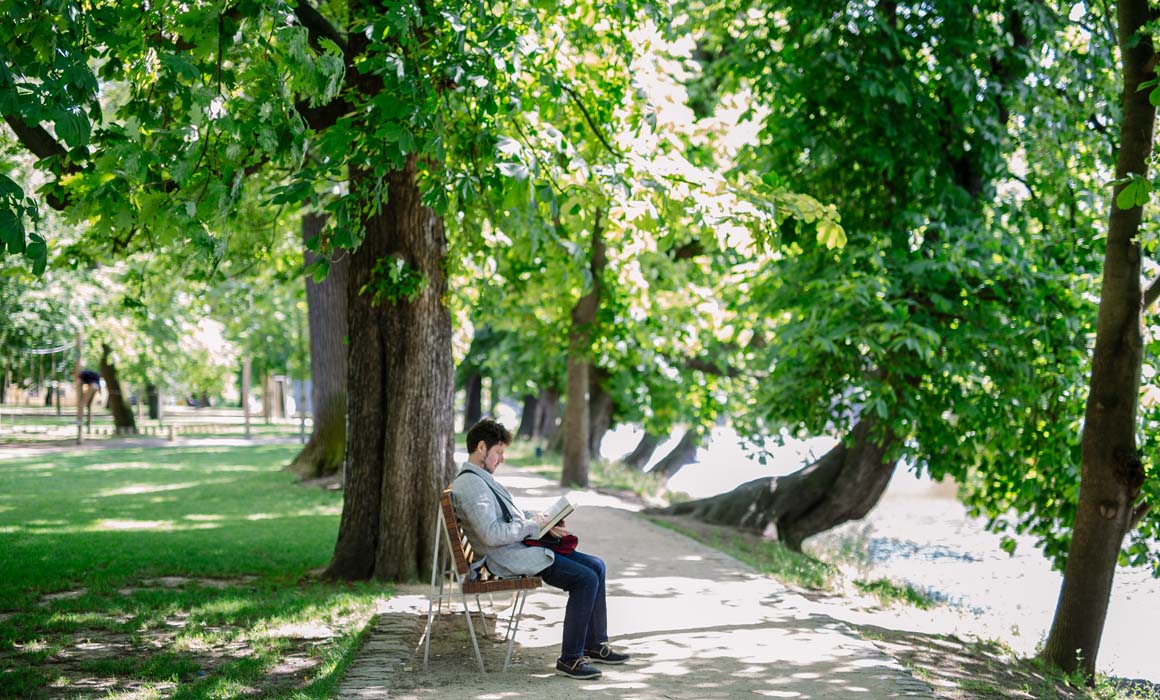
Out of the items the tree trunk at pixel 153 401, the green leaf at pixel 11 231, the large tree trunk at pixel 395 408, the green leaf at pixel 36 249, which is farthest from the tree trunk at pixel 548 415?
the green leaf at pixel 11 231

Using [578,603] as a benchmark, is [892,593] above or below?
below

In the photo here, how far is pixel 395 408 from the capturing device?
31.5ft

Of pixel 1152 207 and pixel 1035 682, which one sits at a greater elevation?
pixel 1152 207

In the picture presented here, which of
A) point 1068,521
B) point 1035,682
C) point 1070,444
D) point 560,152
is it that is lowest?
point 1035,682

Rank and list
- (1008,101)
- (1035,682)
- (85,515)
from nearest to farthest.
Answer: (1035,682) → (1008,101) → (85,515)

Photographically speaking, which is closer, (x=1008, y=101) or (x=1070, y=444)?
(x=1070, y=444)

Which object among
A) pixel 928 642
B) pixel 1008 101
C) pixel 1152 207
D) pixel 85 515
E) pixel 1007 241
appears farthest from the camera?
pixel 85 515

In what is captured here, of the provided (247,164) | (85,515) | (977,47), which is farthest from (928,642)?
(85,515)

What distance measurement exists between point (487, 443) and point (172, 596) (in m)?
3.87

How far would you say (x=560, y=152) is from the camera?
859cm

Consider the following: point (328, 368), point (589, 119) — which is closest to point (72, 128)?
point (589, 119)

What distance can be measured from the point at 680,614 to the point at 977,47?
8013 millimetres

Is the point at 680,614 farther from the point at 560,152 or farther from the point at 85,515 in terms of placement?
the point at 85,515

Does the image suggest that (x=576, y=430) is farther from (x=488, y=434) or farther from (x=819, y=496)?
(x=488, y=434)
